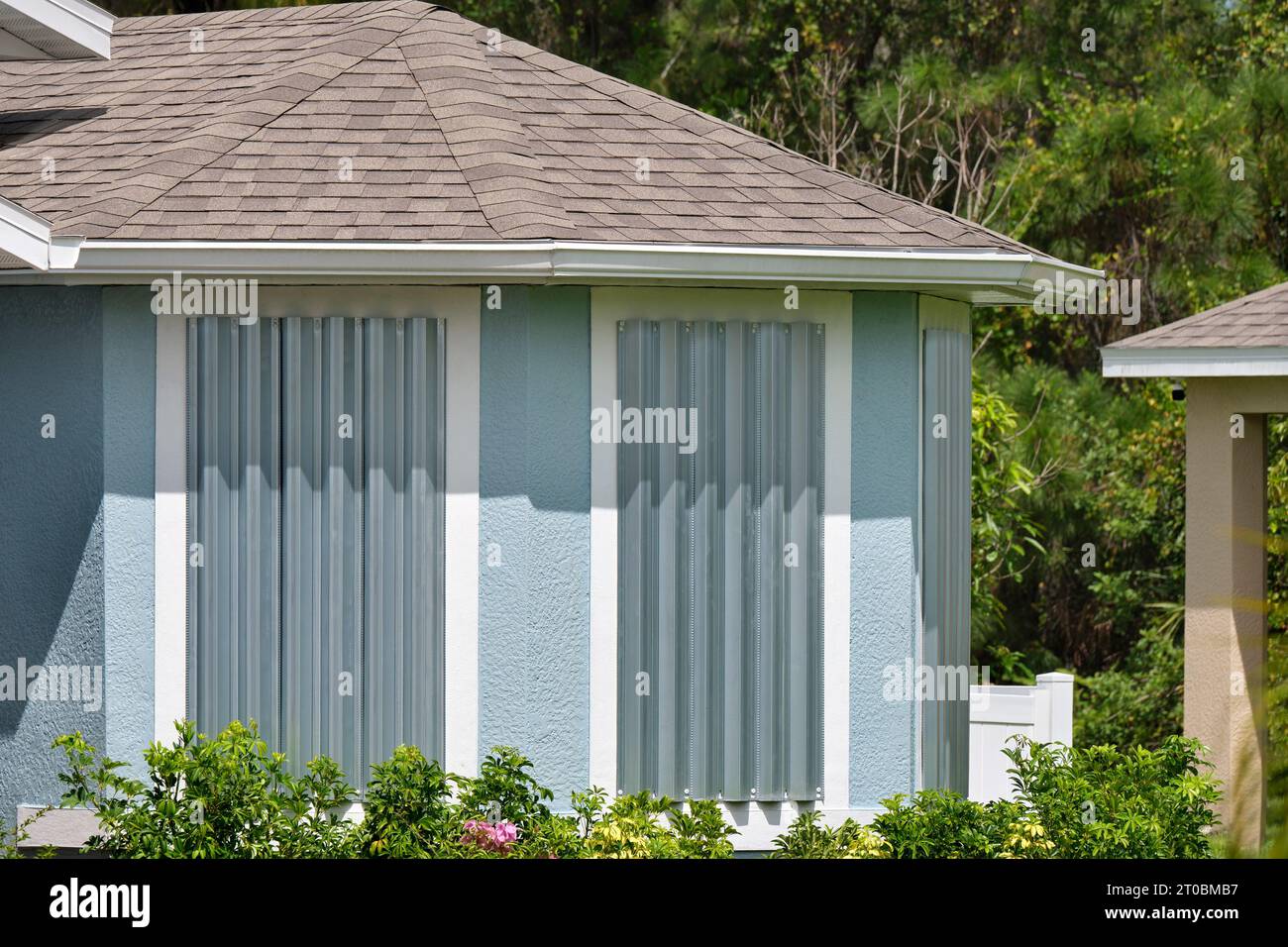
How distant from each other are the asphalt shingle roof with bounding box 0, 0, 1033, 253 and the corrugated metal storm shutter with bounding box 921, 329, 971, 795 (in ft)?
2.81

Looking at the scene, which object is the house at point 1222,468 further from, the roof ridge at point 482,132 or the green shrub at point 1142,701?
the roof ridge at point 482,132

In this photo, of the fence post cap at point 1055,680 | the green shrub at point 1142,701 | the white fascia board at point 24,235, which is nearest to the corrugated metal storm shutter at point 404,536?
the white fascia board at point 24,235

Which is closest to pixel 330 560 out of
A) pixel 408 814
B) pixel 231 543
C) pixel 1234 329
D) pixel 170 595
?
pixel 231 543

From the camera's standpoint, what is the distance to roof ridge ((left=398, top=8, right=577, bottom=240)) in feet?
27.3

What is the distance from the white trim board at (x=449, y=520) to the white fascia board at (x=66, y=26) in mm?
2538

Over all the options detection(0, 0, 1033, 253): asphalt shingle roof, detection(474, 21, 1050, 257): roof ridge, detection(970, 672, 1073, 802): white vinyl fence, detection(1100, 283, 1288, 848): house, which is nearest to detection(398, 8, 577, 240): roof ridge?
detection(0, 0, 1033, 253): asphalt shingle roof

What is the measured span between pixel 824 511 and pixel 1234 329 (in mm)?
4504

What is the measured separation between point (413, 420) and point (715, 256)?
1775 mm

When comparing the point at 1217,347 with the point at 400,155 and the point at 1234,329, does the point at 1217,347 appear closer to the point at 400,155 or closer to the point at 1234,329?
the point at 1234,329

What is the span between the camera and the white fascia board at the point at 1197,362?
441 inches

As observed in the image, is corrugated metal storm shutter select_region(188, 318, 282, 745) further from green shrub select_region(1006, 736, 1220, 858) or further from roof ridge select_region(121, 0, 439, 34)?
green shrub select_region(1006, 736, 1220, 858)

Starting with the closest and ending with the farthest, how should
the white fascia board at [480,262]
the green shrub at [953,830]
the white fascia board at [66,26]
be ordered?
the green shrub at [953,830] → the white fascia board at [480,262] → the white fascia board at [66,26]

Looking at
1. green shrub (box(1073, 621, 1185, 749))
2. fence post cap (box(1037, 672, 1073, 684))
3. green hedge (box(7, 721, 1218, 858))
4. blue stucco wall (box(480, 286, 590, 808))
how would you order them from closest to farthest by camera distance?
green hedge (box(7, 721, 1218, 858)) < blue stucco wall (box(480, 286, 590, 808)) < fence post cap (box(1037, 672, 1073, 684)) < green shrub (box(1073, 621, 1185, 749))
